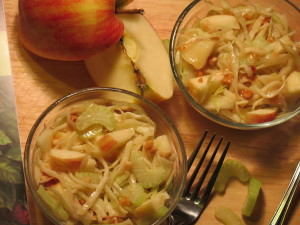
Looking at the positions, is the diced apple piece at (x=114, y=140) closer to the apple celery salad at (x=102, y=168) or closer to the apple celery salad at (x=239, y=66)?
the apple celery salad at (x=102, y=168)

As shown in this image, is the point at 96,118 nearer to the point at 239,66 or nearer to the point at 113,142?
the point at 113,142

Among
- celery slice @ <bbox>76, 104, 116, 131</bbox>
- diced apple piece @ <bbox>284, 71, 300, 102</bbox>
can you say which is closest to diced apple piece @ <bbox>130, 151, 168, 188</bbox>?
celery slice @ <bbox>76, 104, 116, 131</bbox>

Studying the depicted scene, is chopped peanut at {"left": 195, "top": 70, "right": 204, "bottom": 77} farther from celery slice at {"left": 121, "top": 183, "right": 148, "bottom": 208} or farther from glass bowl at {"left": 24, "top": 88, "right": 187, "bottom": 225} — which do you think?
celery slice at {"left": 121, "top": 183, "right": 148, "bottom": 208}

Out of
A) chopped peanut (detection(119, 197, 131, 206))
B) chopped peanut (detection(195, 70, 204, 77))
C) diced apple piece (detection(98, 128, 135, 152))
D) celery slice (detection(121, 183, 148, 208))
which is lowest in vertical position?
A: chopped peanut (detection(119, 197, 131, 206))

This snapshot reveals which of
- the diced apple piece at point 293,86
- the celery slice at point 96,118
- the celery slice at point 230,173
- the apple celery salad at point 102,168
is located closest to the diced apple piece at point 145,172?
the apple celery salad at point 102,168

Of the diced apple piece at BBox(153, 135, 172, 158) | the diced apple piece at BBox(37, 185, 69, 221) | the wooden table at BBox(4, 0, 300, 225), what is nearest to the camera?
the diced apple piece at BBox(37, 185, 69, 221)
